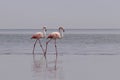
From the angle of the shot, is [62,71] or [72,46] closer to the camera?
[62,71]

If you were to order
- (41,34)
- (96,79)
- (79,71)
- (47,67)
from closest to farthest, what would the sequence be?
(96,79)
(79,71)
(47,67)
(41,34)

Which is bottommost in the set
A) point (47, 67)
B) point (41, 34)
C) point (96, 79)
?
point (96, 79)

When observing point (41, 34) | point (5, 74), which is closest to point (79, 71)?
point (5, 74)

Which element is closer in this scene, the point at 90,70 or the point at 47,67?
the point at 90,70

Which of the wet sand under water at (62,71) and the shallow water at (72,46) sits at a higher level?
the shallow water at (72,46)

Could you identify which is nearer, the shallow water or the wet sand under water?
the wet sand under water

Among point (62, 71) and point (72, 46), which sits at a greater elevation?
point (72, 46)

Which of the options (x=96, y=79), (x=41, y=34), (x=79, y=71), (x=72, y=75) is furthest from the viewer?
(x=41, y=34)

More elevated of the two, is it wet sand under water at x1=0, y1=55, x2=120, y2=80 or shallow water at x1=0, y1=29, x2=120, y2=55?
shallow water at x1=0, y1=29, x2=120, y2=55

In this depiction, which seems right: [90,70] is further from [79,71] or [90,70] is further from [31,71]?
[31,71]

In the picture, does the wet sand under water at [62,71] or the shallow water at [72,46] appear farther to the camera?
the shallow water at [72,46]

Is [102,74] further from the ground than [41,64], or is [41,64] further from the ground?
[41,64]

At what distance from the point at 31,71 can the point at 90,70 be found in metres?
1.94

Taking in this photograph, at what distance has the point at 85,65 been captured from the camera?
15633 millimetres
